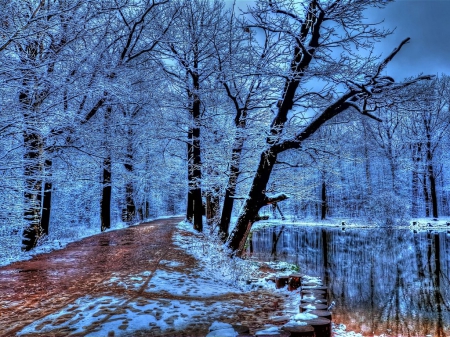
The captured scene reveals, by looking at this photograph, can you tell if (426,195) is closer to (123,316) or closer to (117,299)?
(117,299)

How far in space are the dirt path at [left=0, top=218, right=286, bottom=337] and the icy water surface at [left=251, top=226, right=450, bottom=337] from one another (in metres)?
3.16

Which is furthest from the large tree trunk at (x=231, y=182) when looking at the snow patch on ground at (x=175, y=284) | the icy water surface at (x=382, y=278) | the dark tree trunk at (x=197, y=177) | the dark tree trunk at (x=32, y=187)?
the dark tree trunk at (x=32, y=187)

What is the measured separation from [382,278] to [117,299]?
10751 millimetres

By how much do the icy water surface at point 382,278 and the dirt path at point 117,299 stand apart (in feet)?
10.4

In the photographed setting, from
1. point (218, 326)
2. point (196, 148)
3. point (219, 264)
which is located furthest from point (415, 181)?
point (218, 326)

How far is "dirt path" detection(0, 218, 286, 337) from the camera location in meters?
4.75

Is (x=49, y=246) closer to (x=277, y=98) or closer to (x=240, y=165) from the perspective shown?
(x=240, y=165)

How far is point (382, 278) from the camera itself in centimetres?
1317

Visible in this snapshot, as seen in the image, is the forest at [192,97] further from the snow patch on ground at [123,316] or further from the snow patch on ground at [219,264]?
the snow patch on ground at [123,316]

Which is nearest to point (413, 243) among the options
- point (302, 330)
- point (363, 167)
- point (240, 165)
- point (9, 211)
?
point (240, 165)

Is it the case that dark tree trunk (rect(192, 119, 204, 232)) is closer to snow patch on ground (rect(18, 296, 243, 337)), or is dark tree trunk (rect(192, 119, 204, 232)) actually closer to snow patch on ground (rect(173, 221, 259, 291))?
snow patch on ground (rect(173, 221, 259, 291))

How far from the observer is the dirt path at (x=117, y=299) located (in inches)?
187

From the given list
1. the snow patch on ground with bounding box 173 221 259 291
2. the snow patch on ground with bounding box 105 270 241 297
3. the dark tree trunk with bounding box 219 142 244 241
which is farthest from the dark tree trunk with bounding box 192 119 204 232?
the snow patch on ground with bounding box 105 270 241 297

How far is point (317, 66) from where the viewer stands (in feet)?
30.5
